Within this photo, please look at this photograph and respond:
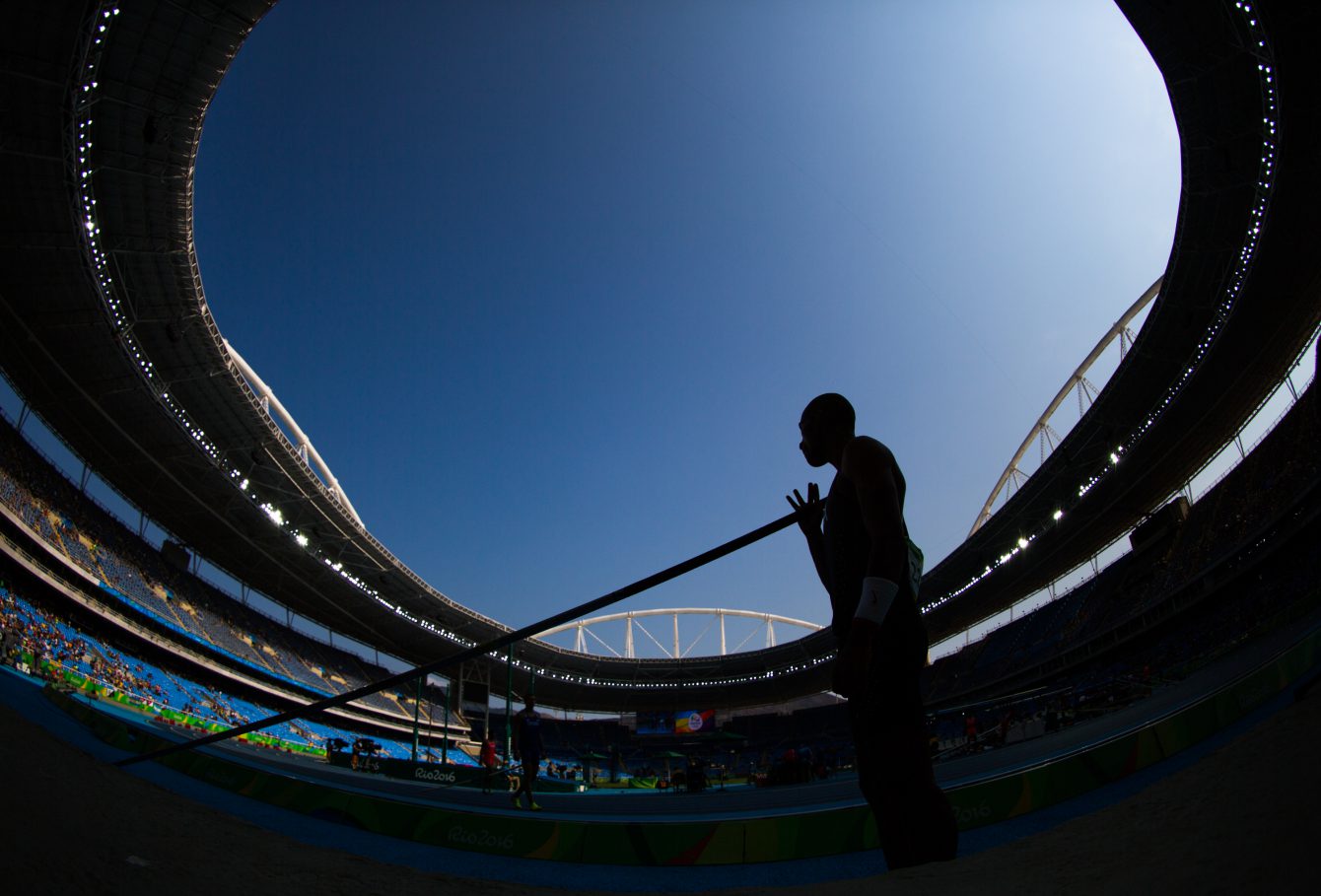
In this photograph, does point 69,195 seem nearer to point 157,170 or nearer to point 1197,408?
point 157,170

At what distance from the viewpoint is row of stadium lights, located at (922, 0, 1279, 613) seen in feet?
56.3

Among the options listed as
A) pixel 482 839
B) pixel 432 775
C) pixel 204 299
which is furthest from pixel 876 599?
pixel 204 299

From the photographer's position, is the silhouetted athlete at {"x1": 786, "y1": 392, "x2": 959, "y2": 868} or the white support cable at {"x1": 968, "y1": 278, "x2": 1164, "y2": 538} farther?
the white support cable at {"x1": 968, "y1": 278, "x2": 1164, "y2": 538}

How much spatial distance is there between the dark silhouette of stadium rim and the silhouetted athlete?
22560 mm

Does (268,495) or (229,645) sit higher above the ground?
(268,495)

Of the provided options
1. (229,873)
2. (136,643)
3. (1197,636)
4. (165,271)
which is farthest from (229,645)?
(1197,636)

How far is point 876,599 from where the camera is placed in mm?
2166

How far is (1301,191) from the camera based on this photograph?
767 inches

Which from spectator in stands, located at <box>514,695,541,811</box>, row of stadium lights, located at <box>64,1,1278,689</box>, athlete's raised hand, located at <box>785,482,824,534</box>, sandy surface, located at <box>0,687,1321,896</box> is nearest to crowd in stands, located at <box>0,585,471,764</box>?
row of stadium lights, located at <box>64,1,1278,689</box>

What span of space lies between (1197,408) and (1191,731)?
28686mm

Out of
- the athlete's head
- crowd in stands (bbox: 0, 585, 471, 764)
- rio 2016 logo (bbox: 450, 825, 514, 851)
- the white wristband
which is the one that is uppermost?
crowd in stands (bbox: 0, 585, 471, 764)

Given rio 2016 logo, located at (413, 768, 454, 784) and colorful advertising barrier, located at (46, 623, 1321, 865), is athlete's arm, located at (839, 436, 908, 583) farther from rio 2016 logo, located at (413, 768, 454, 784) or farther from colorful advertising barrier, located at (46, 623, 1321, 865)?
rio 2016 logo, located at (413, 768, 454, 784)

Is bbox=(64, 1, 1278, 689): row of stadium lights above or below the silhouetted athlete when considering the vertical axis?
above

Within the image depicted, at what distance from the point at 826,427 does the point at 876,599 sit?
86 centimetres
